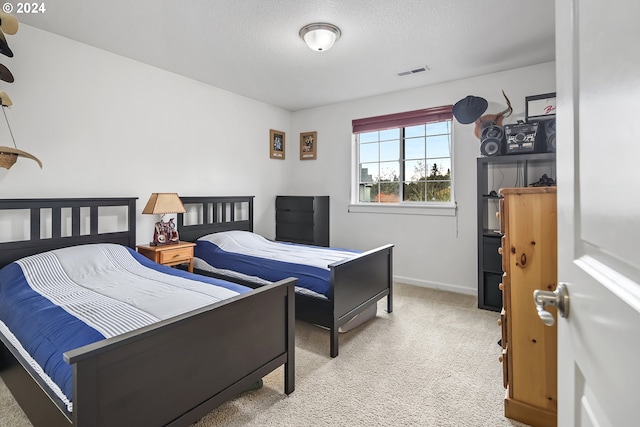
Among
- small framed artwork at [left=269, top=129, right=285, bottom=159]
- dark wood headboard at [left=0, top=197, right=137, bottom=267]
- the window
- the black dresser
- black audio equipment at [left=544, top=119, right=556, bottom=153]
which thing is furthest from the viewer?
small framed artwork at [left=269, top=129, right=285, bottom=159]

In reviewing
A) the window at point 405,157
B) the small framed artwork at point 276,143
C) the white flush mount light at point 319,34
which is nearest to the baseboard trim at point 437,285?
the window at point 405,157

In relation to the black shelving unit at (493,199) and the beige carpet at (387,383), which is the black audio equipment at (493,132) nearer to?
the black shelving unit at (493,199)

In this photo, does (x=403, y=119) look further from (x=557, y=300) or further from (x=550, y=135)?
(x=557, y=300)

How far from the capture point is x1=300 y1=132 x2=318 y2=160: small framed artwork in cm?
504

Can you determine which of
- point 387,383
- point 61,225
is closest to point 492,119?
point 387,383

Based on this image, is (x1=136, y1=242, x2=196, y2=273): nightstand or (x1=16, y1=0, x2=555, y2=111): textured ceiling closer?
(x1=16, y1=0, x2=555, y2=111): textured ceiling

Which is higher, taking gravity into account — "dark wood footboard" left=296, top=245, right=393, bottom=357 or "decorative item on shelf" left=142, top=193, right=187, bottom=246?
"decorative item on shelf" left=142, top=193, right=187, bottom=246

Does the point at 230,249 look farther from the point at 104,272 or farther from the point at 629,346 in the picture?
the point at 629,346

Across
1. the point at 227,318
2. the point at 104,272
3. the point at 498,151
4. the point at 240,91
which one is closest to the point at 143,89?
the point at 240,91

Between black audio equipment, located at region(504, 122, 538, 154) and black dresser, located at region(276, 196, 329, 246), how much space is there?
244cm

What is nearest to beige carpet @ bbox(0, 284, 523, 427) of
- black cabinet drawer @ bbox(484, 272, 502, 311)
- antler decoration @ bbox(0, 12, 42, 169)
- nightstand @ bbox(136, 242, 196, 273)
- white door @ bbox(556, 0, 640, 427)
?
black cabinet drawer @ bbox(484, 272, 502, 311)

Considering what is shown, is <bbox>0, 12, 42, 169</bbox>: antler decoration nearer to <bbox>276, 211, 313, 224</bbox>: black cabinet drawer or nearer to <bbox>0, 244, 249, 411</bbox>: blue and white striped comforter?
<bbox>0, 244, 249, 411</bbox>: blue and white striped comforter

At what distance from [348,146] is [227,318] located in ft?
11.7

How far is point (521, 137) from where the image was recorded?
3076 mm
